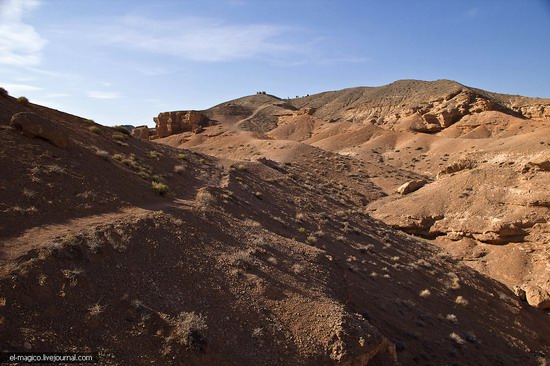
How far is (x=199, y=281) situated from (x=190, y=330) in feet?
5.99

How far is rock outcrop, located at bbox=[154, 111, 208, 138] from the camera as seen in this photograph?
192 ft

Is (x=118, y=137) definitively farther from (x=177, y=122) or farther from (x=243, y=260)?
(x=177, y=122)

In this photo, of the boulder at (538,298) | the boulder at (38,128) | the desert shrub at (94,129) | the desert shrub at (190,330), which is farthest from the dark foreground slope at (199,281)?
the boulder at (538,298)

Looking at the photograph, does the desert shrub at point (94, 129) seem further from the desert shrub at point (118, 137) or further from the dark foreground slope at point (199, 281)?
the desert shrub at point (118, 137)

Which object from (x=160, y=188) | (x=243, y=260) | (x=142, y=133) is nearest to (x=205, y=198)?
(x=160, y=188)

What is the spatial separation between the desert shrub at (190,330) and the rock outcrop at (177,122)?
52.3 metres

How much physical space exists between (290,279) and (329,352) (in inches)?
98.4

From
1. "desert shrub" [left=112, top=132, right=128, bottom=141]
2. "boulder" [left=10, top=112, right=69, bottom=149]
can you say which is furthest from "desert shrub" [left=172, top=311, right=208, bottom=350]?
"desert shrub" [left=112, top=132, right=128, bottom=141]

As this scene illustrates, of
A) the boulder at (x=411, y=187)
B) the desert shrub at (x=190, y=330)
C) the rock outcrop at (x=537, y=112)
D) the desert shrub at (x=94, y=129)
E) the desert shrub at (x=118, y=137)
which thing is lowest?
the desert shrub at (x=190, y=330)

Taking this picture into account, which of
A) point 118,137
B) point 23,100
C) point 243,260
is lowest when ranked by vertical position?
point 243,260

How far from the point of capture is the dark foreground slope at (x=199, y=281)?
277 inches

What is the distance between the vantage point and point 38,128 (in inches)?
502

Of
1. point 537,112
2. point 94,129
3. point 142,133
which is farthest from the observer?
point 142,133

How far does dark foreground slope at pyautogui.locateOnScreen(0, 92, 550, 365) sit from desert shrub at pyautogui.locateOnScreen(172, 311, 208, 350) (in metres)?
0.03
